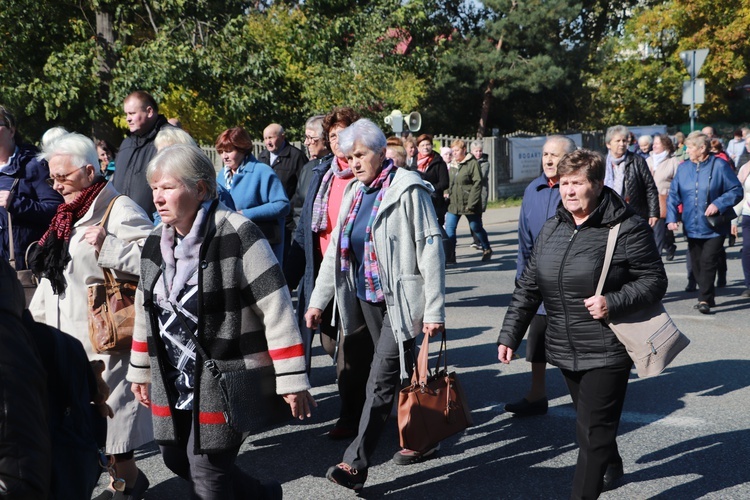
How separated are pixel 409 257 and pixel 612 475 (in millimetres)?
1504

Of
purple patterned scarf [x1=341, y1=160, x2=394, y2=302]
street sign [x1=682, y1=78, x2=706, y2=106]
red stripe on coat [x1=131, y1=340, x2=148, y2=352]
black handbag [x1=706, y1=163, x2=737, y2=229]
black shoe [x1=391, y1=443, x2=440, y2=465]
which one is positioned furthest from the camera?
street sign [x1=682, y1=78, x2=706, y2=106]

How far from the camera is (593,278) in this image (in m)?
3.97

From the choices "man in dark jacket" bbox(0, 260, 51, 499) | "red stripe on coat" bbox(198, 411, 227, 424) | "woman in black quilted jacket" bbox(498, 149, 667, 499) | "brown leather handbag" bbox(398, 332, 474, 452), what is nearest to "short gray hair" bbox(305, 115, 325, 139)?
"brown leather handbag" bbox(398, 332, 474, 452)

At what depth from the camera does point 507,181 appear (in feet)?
92.4

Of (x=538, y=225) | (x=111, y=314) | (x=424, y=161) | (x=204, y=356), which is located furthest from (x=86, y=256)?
(x=424, y=161)

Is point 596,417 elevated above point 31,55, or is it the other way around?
point 31,55

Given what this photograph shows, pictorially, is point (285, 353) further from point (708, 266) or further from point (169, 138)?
point (708, 266)

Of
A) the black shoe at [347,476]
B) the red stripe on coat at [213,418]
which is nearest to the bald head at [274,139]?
the black shoe at [347,476]

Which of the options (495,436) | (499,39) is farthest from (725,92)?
(495,436)

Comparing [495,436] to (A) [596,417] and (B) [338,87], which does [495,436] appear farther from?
(B) [338,87]

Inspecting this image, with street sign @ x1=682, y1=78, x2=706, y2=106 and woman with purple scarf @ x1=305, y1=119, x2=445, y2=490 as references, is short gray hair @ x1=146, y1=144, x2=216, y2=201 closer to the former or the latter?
woman with purple scarf @ x1=305, y1=119, x2=445, y2=490

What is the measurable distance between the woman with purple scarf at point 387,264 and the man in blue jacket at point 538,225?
3.19 ft

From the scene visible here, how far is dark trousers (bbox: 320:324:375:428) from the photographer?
5.22m

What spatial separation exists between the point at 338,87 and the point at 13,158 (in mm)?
15689
